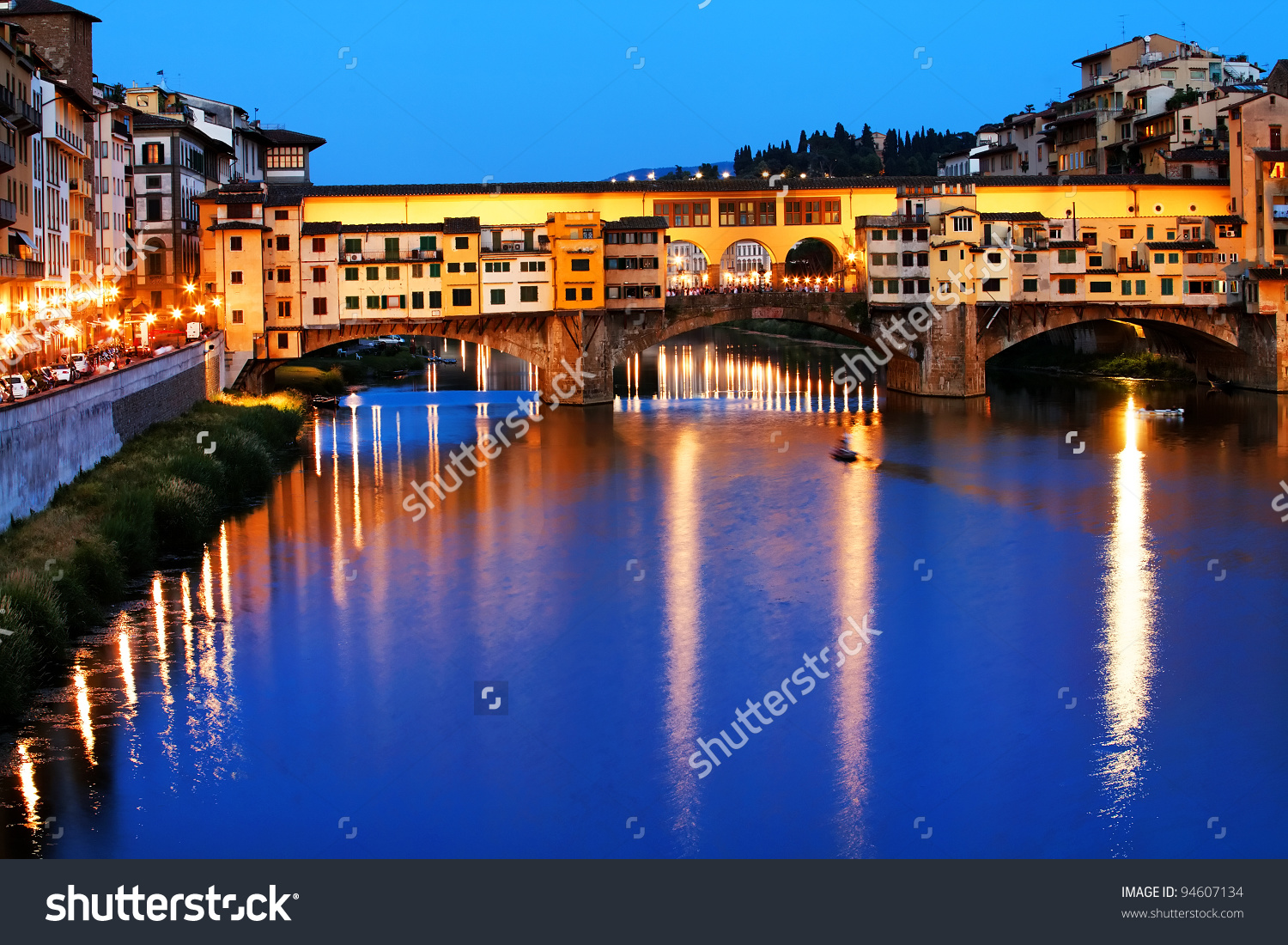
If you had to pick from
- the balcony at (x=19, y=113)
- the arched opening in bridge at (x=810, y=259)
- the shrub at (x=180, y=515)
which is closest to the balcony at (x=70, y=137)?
the balcony at (x=19, y=113)

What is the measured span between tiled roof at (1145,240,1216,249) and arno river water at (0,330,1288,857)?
13.1 meters

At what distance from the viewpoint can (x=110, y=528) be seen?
21.4m

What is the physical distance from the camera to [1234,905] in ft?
40.3

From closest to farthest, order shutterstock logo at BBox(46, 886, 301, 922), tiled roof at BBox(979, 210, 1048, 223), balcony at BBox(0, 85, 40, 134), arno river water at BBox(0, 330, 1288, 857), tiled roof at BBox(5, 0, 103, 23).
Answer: shutterstock logo at BBox(46, 886, 301, 922), arno river water at BBox(0, 330, 1288, 857), balcony at BBox(0, 85, 40, 134), tiled roof at BBox(5, 0, 103, 23), tiled roof at BBox(979, 210, 1048, 223)

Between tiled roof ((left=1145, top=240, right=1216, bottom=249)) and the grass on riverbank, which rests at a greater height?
tiled roof ((left=1145, top=240, right=1216, bottom=249))

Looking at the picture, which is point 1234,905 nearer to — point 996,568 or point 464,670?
point 464,670

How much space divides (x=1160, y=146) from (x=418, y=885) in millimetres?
47479

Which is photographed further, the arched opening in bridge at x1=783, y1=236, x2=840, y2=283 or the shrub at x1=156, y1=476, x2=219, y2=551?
the arched opening in bridge at x1=783, y1=236, x2=840, y2=283

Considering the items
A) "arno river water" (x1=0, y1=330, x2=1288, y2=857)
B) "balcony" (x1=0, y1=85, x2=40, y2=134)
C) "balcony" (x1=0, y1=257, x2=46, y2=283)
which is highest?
"balcony" (x1=0, y1=85, x2=40, y2=134)

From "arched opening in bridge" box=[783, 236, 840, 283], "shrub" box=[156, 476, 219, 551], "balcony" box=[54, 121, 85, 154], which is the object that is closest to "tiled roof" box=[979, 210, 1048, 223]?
"arched opening in bridge" box=[783, 236, 840, 283]

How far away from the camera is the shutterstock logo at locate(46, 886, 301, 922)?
1210cm

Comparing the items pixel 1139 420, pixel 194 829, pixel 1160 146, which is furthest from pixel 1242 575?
pixel 1160 146

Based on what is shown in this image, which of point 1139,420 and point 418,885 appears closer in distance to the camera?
point 418,885

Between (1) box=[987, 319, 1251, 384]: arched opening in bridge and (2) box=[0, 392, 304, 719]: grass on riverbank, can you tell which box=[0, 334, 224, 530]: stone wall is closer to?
(2) box=[0, 392, 304, 719]: grass on riverbank
